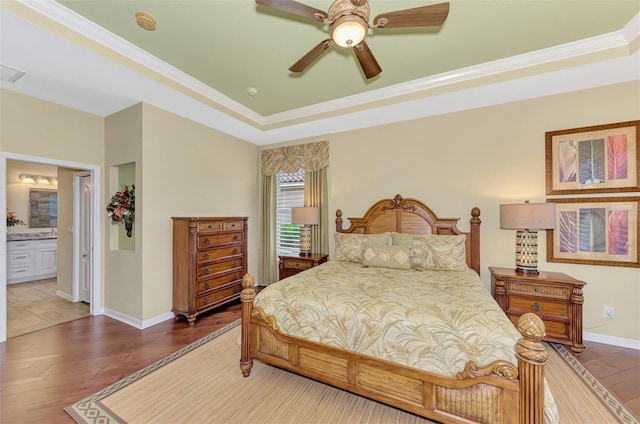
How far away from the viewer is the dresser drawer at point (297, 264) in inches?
158

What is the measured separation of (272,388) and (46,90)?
4263mm

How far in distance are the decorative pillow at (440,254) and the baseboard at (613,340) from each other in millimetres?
1578

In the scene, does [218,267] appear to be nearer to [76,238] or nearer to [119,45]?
[76,238]

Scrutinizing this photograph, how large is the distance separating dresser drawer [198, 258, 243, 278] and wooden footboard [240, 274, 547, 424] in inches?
64.5

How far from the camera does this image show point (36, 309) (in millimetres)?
3814

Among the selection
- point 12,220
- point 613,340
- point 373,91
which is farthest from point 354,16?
point 12,220

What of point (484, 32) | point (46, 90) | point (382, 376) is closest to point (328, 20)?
point (484, 32)

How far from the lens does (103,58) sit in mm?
2416

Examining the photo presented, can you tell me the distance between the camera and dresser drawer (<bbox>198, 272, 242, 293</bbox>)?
3.55 meters

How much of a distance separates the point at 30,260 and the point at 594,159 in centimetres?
993

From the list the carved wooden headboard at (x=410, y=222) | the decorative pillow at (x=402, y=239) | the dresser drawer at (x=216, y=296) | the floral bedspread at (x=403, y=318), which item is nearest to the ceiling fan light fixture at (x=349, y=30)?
the floral bedspread at (x=403, y=318)

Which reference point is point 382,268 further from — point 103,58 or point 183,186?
point 103,58

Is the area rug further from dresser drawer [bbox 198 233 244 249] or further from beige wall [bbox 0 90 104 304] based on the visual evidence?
beige wall [bbox 0 90 104 304]

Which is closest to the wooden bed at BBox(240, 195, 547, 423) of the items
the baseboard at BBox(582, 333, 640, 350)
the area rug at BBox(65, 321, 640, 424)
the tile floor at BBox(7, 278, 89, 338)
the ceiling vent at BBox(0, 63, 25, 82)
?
the area rug at BBox(65, 321, 640, 424)
